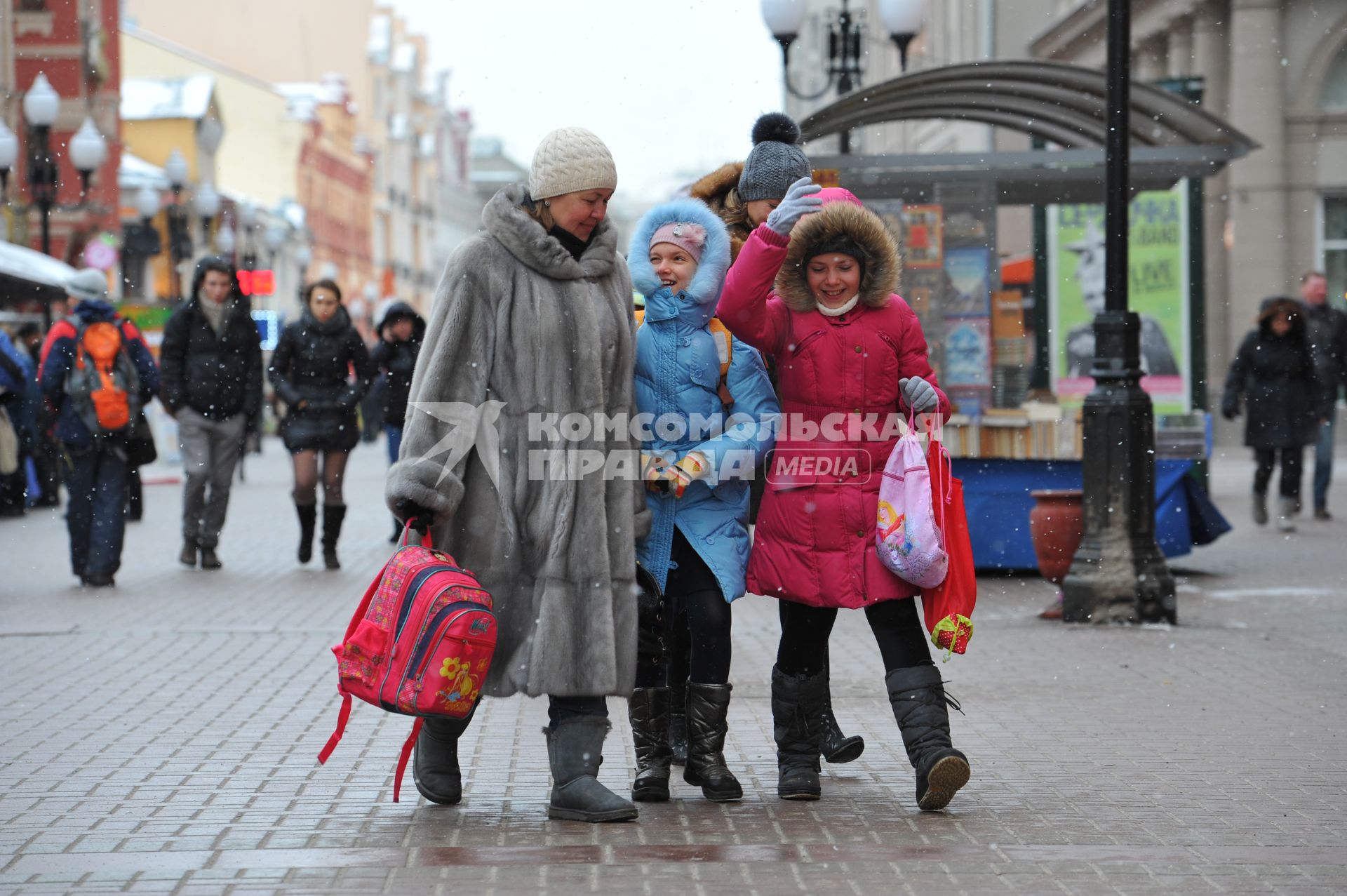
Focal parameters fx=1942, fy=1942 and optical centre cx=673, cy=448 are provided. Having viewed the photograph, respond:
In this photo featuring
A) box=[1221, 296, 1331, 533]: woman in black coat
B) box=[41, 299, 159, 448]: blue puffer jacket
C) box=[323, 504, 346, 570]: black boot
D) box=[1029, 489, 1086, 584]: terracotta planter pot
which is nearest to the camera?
box=[1029, 489, 1086, 584]: terracotta planter pot

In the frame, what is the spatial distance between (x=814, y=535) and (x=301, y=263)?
144 feet

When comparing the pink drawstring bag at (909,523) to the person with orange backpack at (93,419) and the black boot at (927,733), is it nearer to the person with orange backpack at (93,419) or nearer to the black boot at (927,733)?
the black boot at (927,733)

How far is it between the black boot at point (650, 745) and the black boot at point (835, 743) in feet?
1.85

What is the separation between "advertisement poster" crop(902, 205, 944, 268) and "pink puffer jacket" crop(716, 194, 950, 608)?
23.3 feet

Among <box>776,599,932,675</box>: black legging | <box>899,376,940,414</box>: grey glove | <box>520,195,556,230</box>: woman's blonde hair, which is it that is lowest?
<box>776,599,932,675</box>: black legging

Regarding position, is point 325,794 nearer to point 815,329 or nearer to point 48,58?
point 815,329

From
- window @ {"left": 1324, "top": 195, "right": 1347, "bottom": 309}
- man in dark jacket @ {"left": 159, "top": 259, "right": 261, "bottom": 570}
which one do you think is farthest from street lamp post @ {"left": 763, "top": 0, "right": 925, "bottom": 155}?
window @ {"left": 1324, "top": 195, "right": 1347, "bottom": 309}

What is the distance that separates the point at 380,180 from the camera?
90.4 meters

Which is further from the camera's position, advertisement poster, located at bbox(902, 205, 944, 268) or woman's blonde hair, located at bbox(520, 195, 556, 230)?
advertisement poster, located at bbox(902, 205, 944, 268)

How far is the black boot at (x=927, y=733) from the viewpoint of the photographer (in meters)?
5.25

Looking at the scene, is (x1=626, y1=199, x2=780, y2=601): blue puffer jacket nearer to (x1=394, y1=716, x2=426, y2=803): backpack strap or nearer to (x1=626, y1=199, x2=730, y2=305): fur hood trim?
(x1=626, y1=199, x2=730, y2=305): fur hood trim

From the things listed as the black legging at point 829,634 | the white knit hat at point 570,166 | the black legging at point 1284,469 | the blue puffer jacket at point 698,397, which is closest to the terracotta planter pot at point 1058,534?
the black legging at point 829,634

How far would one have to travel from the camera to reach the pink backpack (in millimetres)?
5008

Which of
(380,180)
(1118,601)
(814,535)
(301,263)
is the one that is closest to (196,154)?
(301,263)
